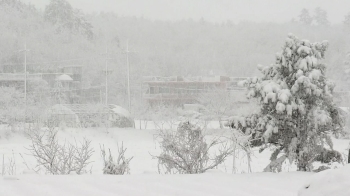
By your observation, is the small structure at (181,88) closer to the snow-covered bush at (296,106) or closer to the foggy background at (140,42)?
the foggy background at (140,42)

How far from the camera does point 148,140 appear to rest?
94.4 feet

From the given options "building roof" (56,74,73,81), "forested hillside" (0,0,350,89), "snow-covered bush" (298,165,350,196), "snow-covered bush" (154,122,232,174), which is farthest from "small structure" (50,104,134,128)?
"snow-covered bush" (298,165,350,196)

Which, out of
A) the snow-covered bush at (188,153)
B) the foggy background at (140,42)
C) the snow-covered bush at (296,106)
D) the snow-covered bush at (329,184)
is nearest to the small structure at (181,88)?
the foggy background at (140,42)

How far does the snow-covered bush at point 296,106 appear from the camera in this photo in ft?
27.2

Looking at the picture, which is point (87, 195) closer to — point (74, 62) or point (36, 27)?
point (74, 62)

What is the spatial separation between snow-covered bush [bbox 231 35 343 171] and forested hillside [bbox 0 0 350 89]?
152 feet

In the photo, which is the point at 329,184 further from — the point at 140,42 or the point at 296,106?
the point at 140,42

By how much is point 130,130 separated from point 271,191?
85.9ft

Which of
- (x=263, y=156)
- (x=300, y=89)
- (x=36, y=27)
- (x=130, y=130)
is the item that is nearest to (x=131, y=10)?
(x=36, y=27)

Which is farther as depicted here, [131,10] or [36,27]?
[131,10]

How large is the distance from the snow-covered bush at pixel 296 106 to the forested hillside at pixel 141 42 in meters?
46.5

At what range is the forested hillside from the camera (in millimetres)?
61156

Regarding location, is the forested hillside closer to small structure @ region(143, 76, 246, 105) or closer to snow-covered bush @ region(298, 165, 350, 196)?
small structure @ region(143, 76, 246, 105)

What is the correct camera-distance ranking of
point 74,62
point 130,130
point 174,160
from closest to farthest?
1. point 174,160
2. point 130,130
3. point 74,62
